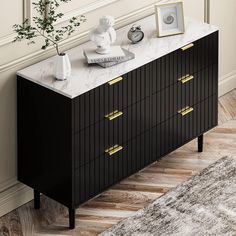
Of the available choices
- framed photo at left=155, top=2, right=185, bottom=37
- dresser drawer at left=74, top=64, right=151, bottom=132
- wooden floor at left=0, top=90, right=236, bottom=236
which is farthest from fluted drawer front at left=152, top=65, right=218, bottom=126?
wooden floor at left=0, top=90, right=236, bottom=236

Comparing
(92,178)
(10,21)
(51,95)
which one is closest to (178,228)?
(92,178)

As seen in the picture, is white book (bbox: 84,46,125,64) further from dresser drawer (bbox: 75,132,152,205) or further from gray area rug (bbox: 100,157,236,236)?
gray area rug (bbox: 100,157,236,236)

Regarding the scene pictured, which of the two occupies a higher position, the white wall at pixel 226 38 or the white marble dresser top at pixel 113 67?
the white marble dresser top at pixel 113 67

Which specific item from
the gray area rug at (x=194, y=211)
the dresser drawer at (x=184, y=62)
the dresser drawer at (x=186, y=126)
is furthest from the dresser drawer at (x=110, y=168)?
the dresser drawer at (x=184, y=62)

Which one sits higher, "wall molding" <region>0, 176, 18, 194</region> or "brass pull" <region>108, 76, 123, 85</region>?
"brass pull" <region>108, 76, 123, 85</region>

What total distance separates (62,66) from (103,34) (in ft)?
1.18

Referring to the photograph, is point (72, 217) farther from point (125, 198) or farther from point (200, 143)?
point (200, 143)

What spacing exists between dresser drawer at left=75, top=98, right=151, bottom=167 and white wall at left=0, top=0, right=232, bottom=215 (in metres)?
0.44

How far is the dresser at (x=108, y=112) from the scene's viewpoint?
486cm

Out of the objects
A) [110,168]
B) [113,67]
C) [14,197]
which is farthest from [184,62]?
[14,197]

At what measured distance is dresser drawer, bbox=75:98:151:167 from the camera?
4.91m

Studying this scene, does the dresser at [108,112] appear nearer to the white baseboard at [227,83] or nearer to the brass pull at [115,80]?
the brass pull at [115,80]

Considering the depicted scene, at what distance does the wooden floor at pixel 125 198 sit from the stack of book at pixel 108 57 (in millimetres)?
802

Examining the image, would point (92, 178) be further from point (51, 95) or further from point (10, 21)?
point (10, 21)
